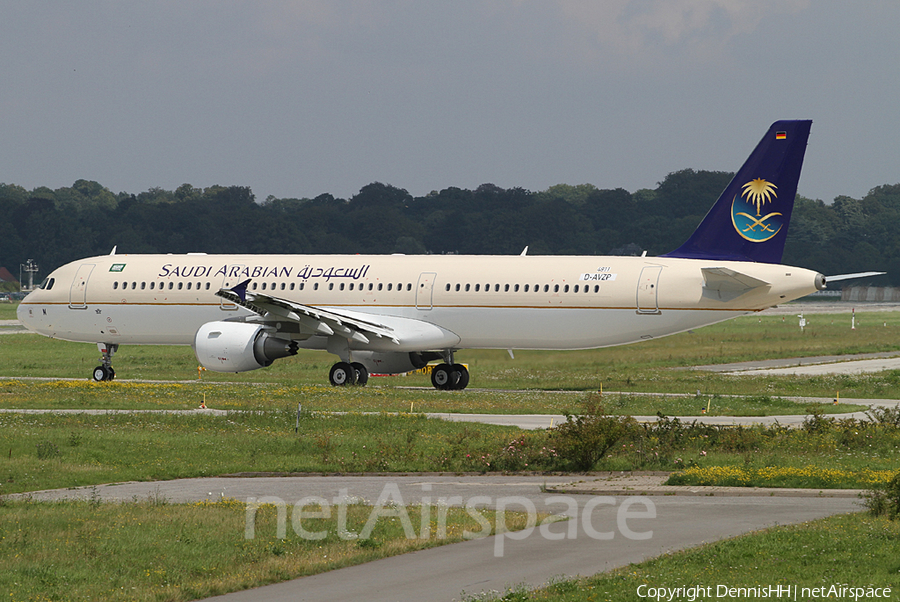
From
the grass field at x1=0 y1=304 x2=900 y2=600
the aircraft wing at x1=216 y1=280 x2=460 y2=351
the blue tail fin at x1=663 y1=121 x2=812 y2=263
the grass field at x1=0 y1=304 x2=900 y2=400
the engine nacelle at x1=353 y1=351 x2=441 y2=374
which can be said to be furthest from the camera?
the engine nacelle at x1=353 y1=351 x2=441 y2=374

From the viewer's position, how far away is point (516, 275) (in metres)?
42.1

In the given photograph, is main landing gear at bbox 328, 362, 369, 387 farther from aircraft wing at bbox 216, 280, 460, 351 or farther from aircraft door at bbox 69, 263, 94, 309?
aircraft door at bbox 69, 263, 94, 309

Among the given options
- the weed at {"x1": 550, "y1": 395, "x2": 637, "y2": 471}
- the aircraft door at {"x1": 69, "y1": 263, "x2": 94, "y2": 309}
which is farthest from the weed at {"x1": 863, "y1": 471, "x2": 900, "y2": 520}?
the aircraft door at {"x1": 69, "y1": 263, "x2": 94, "y2": 309}

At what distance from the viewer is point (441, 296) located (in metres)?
42.9

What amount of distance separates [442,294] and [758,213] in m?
11.5

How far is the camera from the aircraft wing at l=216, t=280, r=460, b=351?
41000 millimetres

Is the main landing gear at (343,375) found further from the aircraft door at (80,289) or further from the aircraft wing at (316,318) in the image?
the aircraft door at (80,289)

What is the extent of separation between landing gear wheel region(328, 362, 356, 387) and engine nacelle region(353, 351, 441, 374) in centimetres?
96

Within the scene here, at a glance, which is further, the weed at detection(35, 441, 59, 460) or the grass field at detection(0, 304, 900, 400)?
the grass field at detection(0, 304, 900, 400)

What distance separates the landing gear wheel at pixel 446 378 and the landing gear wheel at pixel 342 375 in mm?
3194

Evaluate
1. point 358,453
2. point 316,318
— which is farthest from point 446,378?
point 358,453

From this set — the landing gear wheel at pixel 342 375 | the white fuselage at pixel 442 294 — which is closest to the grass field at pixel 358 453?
the landing gear wheel at pixel 342 375

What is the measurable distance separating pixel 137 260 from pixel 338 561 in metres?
35.3

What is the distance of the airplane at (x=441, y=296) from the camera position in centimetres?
3934
